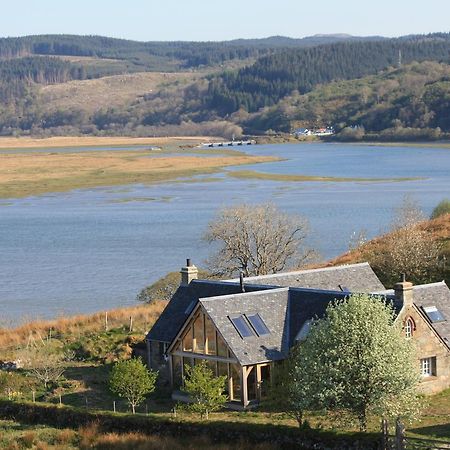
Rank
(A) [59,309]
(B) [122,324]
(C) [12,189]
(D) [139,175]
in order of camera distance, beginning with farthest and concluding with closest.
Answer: (D) [139,175] < (C) [12,189] < (A) [59,309] < (B) [122,324]

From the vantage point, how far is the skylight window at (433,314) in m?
30.3

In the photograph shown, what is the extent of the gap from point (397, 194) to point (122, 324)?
194 feet

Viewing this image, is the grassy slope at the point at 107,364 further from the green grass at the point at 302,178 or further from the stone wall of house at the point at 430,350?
the green grass at the point at 302,178

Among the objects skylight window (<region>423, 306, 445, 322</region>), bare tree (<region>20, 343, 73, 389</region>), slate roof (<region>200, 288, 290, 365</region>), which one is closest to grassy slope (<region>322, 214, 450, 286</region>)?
skylight window (<region>423, 306, 445, 322</region>)

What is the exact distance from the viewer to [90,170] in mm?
128625

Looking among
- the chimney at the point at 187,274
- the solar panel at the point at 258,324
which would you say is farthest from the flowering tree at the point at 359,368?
the chimney at the point at 187,274

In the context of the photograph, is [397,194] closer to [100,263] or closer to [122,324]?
[100,263]

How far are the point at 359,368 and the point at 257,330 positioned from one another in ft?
18.5

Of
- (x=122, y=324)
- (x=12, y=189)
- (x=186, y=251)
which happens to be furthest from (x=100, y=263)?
(x=12, y=189)

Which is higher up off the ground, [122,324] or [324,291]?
[324,291]

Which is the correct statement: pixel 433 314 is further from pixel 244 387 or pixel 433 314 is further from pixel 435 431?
pixel 435 431

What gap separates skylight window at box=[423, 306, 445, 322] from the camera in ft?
99.5

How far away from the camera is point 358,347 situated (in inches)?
966

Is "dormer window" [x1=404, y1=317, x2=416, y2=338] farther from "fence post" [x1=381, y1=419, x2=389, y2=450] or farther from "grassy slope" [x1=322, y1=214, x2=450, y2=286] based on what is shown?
"grassy slope" [x1=322, y1=214, x2=450, y2=286]
